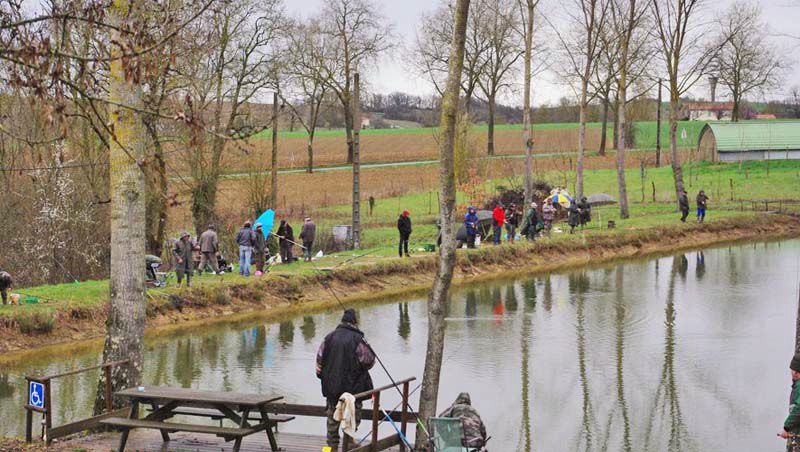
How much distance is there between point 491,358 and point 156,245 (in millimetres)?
17710

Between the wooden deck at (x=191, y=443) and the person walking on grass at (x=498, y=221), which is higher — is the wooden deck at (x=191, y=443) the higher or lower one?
the lower one

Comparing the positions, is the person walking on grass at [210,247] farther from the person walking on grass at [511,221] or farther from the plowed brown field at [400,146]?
the plowed brown field at [400,146]

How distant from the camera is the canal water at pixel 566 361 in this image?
16.4m

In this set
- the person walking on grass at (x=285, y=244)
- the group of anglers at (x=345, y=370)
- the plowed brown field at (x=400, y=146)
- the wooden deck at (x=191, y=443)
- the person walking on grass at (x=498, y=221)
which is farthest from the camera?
the plowed brown field at (x=400, y=146)

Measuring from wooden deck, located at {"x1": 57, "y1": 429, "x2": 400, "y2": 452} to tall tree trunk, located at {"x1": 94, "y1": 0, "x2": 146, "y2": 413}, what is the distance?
0.96 m

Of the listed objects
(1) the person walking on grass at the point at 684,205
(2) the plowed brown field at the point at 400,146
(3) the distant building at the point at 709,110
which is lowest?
(1) the person walking on grass at the point at 684,205

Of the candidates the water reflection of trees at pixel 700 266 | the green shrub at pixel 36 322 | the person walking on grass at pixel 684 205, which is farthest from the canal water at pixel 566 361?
the person walking on grass at pixel 684 205

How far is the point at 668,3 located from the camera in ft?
159

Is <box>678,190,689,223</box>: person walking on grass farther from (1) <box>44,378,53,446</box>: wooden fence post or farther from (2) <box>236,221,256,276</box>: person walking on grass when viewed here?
(1) <box>44,378,53,446</box>: wooden fence post

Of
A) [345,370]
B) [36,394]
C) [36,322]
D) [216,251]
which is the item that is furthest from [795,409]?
[216,251]

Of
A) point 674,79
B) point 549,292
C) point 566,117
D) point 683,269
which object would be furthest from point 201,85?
point 566,117

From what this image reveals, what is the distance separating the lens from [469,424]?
504 inches

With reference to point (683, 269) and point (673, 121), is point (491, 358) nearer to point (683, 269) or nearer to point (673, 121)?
point (683, 269)

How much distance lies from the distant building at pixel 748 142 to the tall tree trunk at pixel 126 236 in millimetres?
57905
